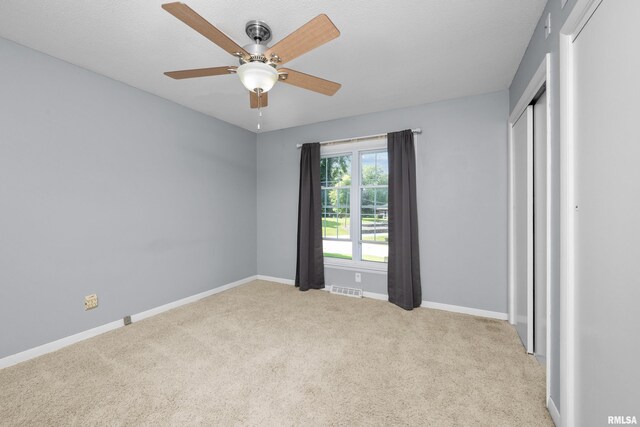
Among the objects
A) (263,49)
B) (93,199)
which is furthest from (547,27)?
(93,199)

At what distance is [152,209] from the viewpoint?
3.07m

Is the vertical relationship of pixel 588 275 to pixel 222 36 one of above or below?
below

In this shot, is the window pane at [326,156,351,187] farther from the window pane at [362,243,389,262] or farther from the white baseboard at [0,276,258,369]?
the white baseboard at [0,276,258,369]

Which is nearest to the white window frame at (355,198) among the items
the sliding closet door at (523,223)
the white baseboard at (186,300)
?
the white baseboard at (186,300)

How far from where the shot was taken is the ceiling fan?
51.3 inches

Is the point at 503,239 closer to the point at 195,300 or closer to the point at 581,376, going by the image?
the point at 581,376

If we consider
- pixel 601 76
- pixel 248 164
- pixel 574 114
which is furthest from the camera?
pixel 248 164

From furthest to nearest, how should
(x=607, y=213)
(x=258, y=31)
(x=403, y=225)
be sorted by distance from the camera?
1. (x=403, y=225)
2. (x=258, y=31)
3. (x=607, y=213)

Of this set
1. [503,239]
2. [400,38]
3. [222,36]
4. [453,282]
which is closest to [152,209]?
[222,36]

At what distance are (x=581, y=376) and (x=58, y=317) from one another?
371 cm

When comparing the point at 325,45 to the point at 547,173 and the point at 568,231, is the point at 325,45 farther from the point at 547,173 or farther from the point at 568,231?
the point at 568,231

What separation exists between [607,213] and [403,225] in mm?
2236

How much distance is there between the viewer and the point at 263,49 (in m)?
1.68

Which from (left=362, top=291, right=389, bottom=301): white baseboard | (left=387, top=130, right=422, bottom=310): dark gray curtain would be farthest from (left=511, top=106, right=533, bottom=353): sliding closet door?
(left=362, top=291, right=389, bottom=301): white baseboard
